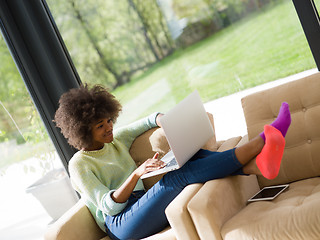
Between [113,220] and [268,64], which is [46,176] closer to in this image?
[113,220]

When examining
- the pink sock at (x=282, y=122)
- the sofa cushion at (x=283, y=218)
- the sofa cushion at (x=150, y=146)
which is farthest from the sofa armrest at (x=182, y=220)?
the sofa cushion at (x=150, y=146)

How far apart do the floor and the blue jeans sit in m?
1.09

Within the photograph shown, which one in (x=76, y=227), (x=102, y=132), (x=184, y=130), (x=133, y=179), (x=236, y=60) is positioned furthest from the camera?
(x=236, y=60)

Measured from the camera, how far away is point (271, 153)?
85.4 inches

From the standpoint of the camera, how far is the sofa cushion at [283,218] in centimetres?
184

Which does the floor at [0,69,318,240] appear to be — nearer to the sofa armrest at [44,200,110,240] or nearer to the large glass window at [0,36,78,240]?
the large glass window at [0,36,78,240]

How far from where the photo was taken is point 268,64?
3.40m

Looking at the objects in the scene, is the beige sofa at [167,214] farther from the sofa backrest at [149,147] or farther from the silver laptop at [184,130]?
the silver laptop at [184,130]

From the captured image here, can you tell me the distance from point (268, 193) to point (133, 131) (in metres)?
1.03

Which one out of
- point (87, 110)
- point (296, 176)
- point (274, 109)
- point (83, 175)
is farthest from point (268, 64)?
point (83, 175)

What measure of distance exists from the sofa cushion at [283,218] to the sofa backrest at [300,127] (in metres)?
0.12

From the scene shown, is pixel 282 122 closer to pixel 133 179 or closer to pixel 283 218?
pixel 283 218

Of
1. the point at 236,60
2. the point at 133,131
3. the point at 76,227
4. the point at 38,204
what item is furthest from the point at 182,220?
the point at 38,204

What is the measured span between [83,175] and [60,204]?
1.53 m
